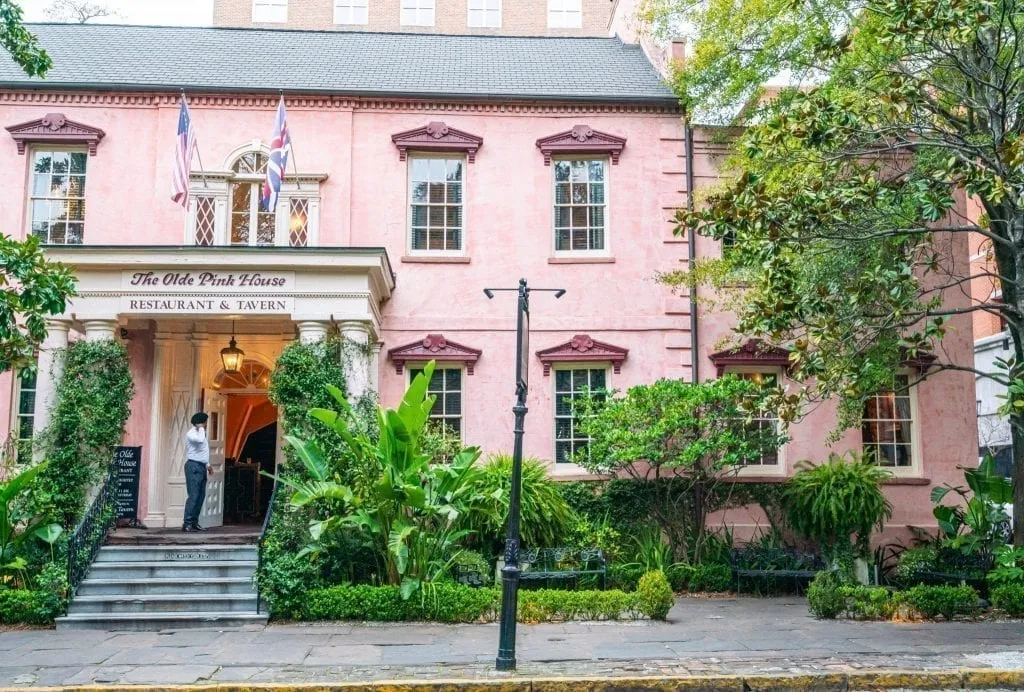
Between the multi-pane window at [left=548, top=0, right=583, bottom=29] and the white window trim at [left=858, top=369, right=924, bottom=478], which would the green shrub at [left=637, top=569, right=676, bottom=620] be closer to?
the white window trim at [left=858, top=369, right=924, bottom=478]

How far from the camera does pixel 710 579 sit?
1556 centimetres

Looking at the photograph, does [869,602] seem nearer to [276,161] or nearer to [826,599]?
[826,599]

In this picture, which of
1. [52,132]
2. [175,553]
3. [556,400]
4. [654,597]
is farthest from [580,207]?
[52,132]

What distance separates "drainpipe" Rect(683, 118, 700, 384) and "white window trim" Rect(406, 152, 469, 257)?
12.9 feet

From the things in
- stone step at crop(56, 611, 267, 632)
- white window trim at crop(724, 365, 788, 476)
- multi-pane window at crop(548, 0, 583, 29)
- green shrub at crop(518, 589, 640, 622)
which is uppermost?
multi-pane window at crop(548, 0, 583, 29)

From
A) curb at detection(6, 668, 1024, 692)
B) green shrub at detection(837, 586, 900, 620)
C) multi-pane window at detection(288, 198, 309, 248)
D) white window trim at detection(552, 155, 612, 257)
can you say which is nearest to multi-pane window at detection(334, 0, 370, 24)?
multi-pane window at detection(288, 198, 309, 248)

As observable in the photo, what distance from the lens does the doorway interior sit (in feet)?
59.6

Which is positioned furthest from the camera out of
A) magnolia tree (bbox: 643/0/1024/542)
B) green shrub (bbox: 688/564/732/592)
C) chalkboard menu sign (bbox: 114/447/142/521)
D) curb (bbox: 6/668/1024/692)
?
chalkboard menu sign (bbox: 114/447/142/521)

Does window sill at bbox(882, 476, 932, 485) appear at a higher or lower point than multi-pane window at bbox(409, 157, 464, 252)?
lower

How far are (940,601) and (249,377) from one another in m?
12.0

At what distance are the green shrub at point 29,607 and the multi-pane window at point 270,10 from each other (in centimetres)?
1937

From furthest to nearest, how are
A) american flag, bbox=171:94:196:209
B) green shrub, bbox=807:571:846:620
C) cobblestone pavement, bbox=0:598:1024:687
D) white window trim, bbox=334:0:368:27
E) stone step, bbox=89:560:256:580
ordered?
white window trim, bbox=334:0:368:27, american flag, bbox=171:94:196:209, stone step, bbox=89:560:256:580, green shrub, bbox=807:571:846:620, cobblestone pavement, bbox=0:598:1024:687

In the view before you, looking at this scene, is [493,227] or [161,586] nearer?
[161,586]

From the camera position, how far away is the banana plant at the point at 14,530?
13.0 metres
